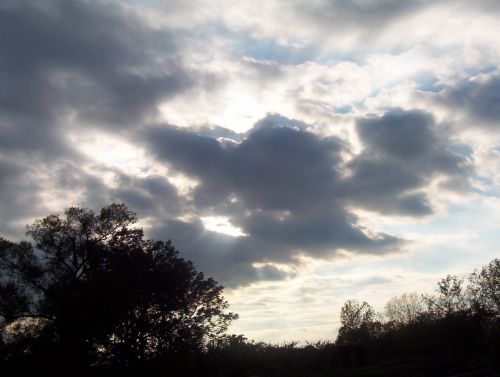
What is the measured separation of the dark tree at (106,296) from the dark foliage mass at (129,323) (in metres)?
0.09

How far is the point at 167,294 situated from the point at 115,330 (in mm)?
7058

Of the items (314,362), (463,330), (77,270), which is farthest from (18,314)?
(463,330)

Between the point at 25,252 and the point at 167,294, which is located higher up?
the point at 25,252

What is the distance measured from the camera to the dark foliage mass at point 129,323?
35688 mm

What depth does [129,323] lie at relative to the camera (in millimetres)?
41312

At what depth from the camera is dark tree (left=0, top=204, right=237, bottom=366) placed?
35.9 metres

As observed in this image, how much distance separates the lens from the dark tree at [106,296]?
35.9 meters

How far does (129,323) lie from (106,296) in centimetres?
673

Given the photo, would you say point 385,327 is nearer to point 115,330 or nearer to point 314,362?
point 314,362

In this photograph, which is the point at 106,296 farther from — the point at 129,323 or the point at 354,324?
the point at 354,324

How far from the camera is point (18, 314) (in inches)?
1426

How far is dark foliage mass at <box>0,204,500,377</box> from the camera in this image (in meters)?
35.7

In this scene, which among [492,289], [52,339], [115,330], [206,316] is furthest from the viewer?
[492,289]

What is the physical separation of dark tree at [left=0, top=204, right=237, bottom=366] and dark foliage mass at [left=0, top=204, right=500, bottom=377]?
0.28ft
